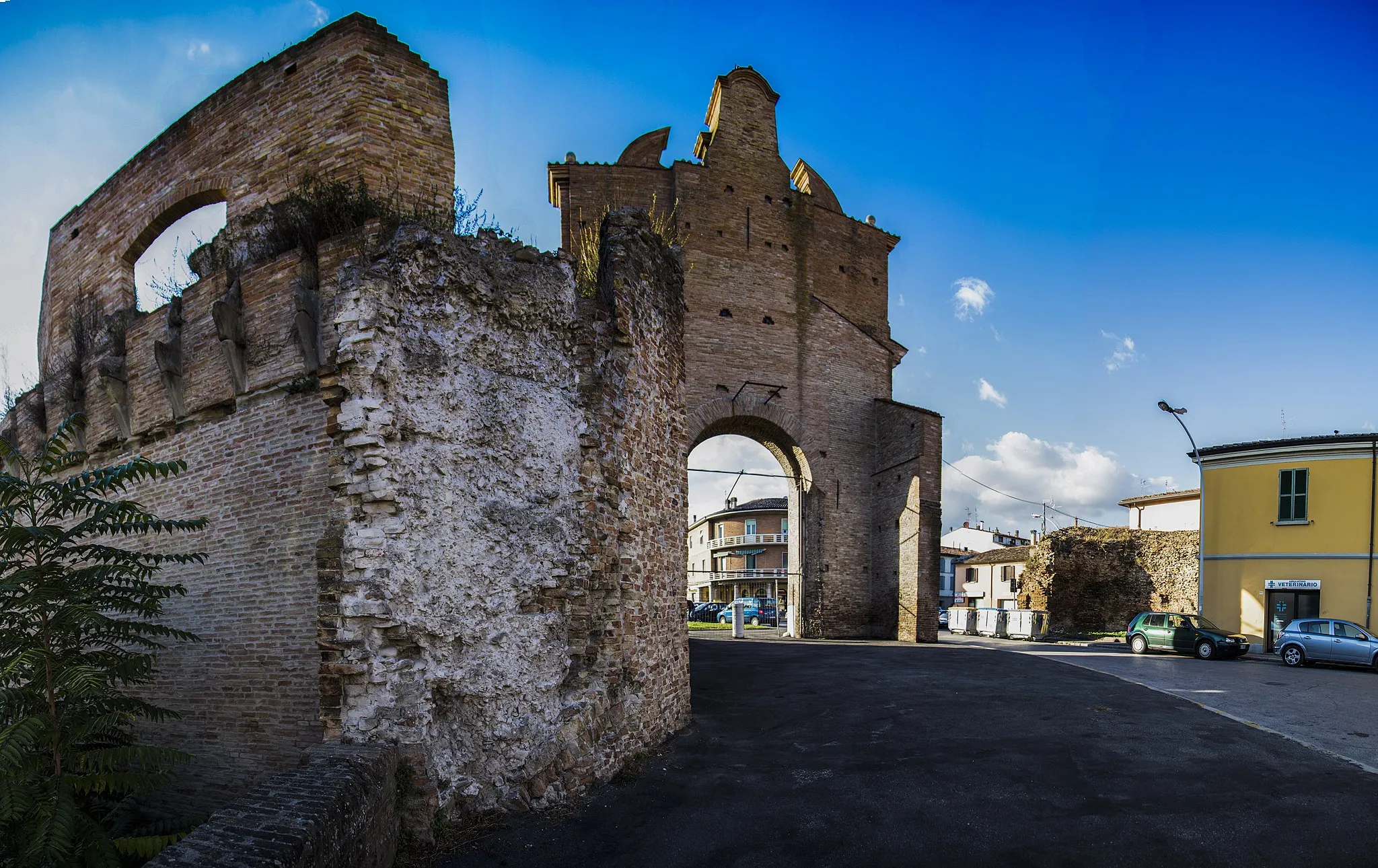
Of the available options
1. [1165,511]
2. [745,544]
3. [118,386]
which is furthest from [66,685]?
[745,544]

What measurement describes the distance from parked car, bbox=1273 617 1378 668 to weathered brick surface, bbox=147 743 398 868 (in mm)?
19407

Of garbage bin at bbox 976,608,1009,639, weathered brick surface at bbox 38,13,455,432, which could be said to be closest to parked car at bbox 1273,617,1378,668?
garbage bin at bbox 976,608,1009,639

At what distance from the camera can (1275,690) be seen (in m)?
12.1

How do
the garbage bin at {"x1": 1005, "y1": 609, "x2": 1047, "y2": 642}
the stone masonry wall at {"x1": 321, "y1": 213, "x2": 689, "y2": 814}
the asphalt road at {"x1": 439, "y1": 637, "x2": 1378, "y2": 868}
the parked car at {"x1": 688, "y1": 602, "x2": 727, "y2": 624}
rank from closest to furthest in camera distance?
1. the asphalt road at {"x1": 439, "y1": 637, "x2": 1378, "y2": 868}
2. the stone masonry wall at {"x1": 321, "y1": 213, "x2": 689, "y2": 814}
3. the garbage bin at {"x1": 1005, "y1": 609, "x2": 1047, "y2": 642}
4. the parked car at {"x1": 688, "y1": 602, "x2": 727, "y2": 624}

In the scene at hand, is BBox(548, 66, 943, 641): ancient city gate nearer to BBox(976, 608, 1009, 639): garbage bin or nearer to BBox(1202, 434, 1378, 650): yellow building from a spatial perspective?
BBox(1202, 434, 1378, 650): yellow building

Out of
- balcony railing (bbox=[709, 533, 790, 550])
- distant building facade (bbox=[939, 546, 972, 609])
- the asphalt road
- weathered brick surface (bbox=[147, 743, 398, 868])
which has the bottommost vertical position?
distant building facade (bbox=[939, 546, 972, 609])

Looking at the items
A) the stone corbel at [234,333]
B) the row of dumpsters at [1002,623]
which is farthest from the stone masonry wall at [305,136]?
the row of dumpsters at [1002,623]

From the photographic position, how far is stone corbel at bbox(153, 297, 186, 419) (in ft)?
27.0

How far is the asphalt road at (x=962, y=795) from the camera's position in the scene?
16.0 feet

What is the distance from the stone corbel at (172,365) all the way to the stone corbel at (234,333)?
102 centimetres

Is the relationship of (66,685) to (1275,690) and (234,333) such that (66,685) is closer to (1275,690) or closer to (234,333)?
(234,333)

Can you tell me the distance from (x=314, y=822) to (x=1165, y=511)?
36672mm

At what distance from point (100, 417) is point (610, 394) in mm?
7364

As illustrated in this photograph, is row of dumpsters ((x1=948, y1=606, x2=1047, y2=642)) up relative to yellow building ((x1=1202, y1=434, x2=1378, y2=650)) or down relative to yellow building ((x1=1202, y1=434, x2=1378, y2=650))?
down
